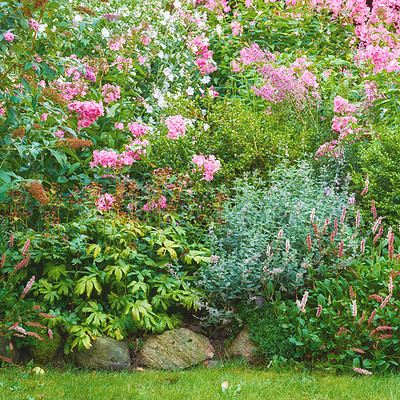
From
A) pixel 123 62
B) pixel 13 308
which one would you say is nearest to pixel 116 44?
pixel 123 62

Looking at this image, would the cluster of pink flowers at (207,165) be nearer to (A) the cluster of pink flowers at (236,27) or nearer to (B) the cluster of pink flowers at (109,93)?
(B) the cluster of pink flowers at (109,93)

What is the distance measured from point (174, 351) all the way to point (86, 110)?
219 cm

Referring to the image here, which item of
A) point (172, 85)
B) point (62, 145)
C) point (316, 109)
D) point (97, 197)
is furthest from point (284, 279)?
point (172, 85)

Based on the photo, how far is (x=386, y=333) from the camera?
347 centimetres

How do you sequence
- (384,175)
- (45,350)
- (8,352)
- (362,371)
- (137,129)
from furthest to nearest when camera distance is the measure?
(137,129) < (384,175) < (45,350) < (8,352) < (362,371)

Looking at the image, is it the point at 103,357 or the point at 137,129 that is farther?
the point at 137,129

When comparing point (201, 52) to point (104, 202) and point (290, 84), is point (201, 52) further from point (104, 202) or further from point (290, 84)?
point (104, 202)

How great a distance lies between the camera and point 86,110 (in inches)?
166

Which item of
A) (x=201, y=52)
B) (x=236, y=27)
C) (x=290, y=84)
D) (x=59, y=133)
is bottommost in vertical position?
(x=59, y=133)

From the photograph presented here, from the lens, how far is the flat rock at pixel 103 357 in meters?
3.55

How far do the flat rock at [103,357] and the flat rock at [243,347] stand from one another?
0.83m

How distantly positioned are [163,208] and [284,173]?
139 cm

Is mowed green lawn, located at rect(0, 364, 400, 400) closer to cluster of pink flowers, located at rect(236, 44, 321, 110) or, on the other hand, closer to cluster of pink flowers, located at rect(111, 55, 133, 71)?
cluster of pink flowers, located at rect(111, 55, 133, 71)

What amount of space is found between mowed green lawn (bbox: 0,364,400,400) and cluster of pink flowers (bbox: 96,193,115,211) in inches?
51.7
